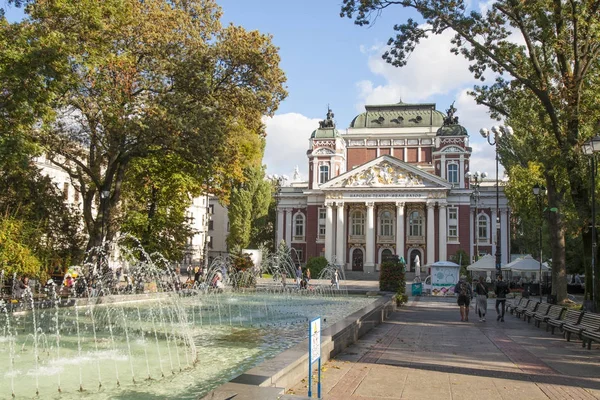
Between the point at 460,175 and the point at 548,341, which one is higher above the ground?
the point at 460,175

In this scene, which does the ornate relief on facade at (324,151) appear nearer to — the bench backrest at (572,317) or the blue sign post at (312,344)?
the bench backrest at (572,317)

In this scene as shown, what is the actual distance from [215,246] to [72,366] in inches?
2986

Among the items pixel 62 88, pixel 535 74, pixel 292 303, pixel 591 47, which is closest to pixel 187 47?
pixel 62 88

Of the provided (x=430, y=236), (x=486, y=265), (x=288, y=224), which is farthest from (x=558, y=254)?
(x=288, y=224)

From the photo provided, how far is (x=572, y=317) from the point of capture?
1505 cm

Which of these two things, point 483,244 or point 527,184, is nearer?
point 527,184

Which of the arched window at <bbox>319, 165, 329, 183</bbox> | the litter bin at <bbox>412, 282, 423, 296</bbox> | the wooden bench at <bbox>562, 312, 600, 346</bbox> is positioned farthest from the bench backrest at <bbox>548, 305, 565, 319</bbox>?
the arched window at <bbox>319, 165, 329, 183</bbox>

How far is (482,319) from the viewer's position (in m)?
19.4

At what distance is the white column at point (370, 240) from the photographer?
204ft

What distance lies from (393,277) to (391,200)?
119 ft

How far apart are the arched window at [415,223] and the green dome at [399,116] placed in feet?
46.3

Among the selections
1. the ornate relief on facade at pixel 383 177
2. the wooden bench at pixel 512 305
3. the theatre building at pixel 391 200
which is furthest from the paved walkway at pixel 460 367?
the ornate relief on facade at pixel 383 177

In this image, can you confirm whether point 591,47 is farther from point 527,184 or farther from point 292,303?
point 527,184

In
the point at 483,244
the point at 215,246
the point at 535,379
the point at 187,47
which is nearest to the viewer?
the point at 535,379
